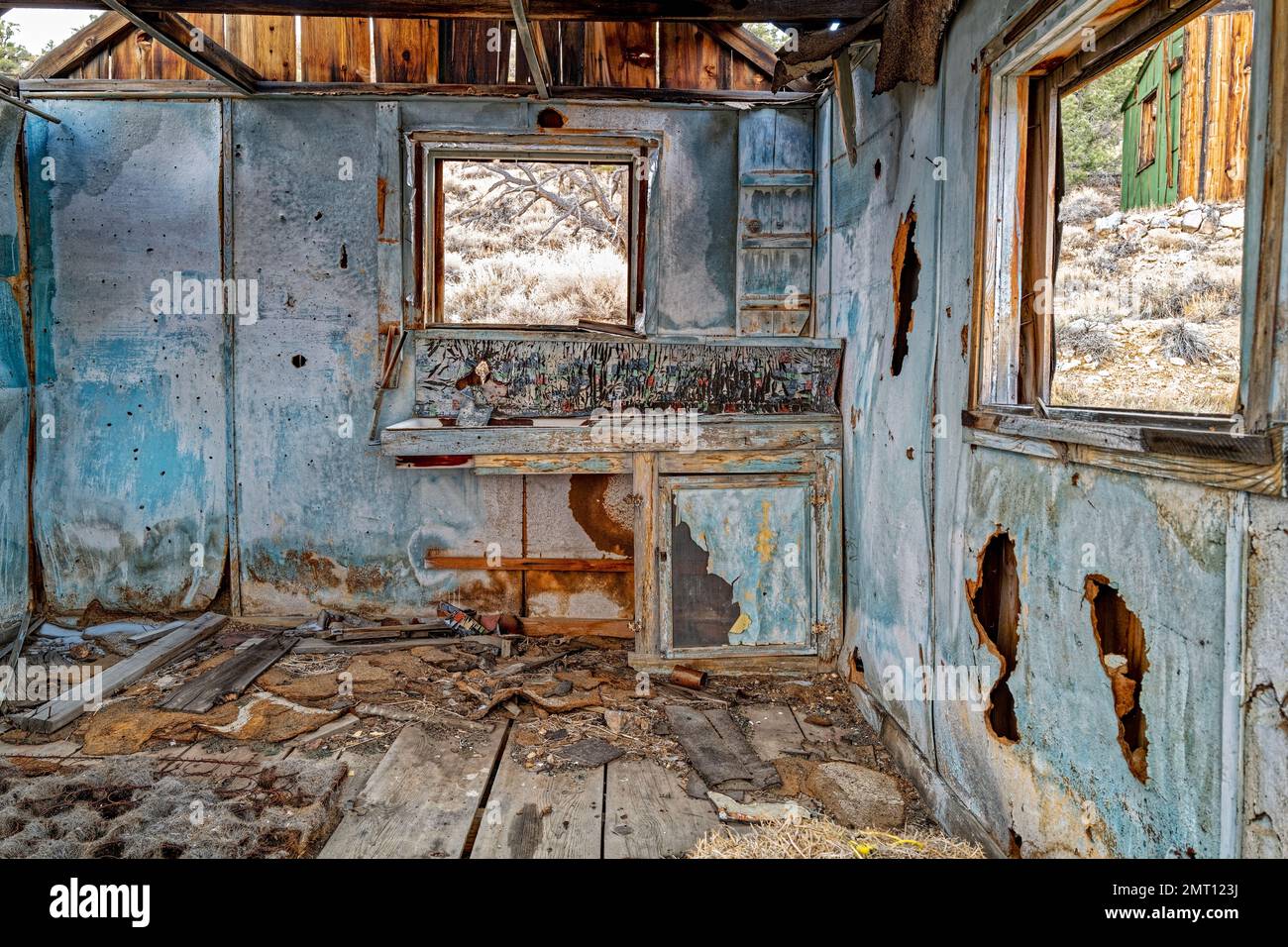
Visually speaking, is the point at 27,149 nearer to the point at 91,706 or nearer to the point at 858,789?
the point at 91,706

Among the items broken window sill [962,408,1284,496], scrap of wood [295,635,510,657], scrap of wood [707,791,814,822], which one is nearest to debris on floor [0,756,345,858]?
scrap of wood [295,635,510,657]

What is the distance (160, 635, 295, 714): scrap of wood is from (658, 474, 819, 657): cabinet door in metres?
2.34

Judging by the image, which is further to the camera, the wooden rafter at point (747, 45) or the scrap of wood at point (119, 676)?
the wooden rafter at point (747, 45)

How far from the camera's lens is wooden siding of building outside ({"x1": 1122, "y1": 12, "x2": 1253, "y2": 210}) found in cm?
412

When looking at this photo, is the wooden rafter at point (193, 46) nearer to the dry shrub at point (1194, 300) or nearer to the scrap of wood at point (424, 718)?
the scrap of wood at point (424, 718)

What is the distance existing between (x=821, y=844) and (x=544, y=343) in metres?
3.25

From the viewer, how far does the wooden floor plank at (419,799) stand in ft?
10.3

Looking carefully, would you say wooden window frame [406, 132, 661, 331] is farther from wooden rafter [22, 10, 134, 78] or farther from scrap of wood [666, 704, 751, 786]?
scrap of wood [666, 704, 751, 786]

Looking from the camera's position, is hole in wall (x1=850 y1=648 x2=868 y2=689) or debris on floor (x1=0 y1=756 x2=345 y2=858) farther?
hole in wall (x1=850 y1=648 x2=868 y2=689)

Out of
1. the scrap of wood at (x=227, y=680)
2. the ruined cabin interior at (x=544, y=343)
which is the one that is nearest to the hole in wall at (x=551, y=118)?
the ruined cabin interior at (x=544, y=343)

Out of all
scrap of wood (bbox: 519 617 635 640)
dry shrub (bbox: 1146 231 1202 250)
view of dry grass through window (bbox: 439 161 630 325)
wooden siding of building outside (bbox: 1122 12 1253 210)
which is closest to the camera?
wooden siding of building outside (bbox: 1122 12 1253 210)

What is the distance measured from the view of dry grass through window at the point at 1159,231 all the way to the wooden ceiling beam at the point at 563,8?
1.18m

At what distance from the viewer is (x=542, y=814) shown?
337 cm

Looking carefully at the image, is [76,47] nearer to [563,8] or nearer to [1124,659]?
[563,8]
